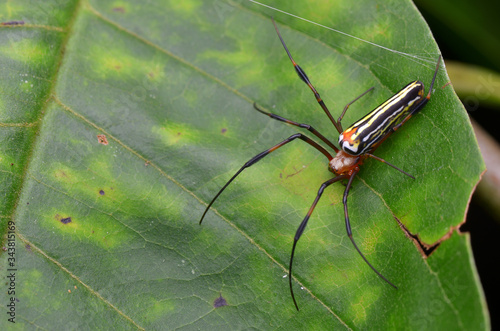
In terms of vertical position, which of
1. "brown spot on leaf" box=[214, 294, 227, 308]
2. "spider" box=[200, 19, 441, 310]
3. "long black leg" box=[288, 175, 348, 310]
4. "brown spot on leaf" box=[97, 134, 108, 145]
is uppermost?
"spider" box=[200, 19, 441, 310]

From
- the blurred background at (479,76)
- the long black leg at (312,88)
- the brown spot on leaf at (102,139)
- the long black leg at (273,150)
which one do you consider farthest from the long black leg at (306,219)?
the brown spot on leaf at (102,139)

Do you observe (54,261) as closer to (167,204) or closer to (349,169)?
(167,204)

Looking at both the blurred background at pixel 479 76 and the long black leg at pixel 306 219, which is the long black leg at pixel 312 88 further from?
the blurred background at pixel 479 76

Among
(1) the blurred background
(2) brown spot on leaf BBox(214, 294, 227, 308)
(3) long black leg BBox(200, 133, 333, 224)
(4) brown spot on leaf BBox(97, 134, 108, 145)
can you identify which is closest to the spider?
(3) long black leg BBox(200, 133, 333, 224)

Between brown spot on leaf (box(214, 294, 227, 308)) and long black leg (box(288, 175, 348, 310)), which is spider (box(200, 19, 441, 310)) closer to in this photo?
long black leg (box(288, 175, 348, 310))

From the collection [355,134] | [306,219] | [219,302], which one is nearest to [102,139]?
[219,302]

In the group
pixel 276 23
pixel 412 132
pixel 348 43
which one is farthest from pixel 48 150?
pixel 412 132

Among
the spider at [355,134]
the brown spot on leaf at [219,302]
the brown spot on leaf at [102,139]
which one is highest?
the spider at [355,134]
